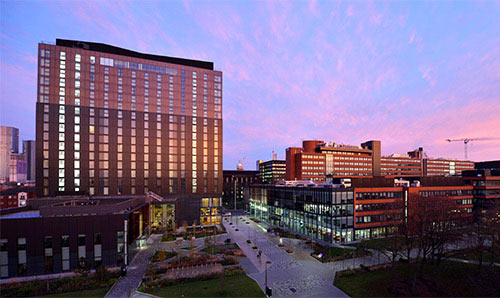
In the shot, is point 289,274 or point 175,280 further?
point 289,274

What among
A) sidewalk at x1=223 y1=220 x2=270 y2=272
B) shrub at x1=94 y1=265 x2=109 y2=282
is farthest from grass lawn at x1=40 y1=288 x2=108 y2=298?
sidewalk at x1=223 y1=220 x2=270 y2=272

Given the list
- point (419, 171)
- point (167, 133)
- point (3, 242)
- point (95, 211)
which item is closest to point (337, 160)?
point (419, 171)

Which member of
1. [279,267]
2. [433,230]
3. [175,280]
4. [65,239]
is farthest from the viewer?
[279,267]

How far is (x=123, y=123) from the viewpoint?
82375 mm

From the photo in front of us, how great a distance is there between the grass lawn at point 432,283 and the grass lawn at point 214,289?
13.4 metres

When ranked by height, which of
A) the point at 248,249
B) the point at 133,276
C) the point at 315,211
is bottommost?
the point at 248,249

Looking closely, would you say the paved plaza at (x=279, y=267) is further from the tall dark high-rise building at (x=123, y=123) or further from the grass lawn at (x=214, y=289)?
the tall dark high-rise building at (x=123, y=123)

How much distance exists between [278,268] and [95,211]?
37.2 m

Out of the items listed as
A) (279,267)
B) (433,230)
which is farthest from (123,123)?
(433,230)

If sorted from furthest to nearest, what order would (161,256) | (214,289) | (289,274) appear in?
1. (161,256)
2. (289,274)
3. (214,289)

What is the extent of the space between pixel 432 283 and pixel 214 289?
112 feet

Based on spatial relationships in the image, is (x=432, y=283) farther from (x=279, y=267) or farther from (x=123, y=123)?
(x=123, y=123)

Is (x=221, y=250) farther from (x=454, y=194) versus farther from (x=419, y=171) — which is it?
(x=419, y=171)

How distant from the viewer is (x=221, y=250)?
52594 mm
